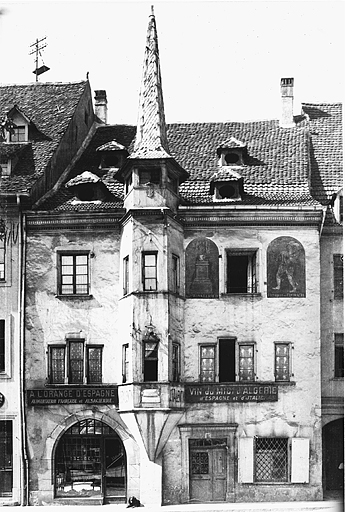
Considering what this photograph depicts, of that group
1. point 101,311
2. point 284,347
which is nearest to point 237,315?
point 284,347

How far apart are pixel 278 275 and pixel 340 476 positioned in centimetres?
321

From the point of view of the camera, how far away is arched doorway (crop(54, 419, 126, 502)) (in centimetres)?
1919

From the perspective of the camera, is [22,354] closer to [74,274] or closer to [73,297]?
[73,297]

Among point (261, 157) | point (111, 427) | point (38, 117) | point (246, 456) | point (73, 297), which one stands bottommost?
point (246, 456)

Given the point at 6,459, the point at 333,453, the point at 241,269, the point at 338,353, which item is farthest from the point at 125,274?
the point at 333,453

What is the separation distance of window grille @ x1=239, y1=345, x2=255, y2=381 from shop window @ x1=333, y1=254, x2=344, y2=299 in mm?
1567

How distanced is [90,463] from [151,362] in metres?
1.91

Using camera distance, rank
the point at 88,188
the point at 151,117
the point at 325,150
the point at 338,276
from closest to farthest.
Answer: the point at 338,276 → the point at 151,117 → the point at 325,150 → the point at 88,188

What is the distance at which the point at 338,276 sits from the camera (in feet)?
61.9

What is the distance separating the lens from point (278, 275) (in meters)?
19.4

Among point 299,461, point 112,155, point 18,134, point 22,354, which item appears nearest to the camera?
point 299,461

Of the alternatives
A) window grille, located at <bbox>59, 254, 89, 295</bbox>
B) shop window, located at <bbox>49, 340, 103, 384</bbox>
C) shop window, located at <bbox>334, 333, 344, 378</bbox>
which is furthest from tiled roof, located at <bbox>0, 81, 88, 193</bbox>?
shop window, located at <bbox>334, 333, 344, 378</bbox>

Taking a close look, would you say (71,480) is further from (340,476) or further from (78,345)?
(340,476)

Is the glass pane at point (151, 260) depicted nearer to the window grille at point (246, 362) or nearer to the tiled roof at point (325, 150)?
the window grille at point (246, 362)
